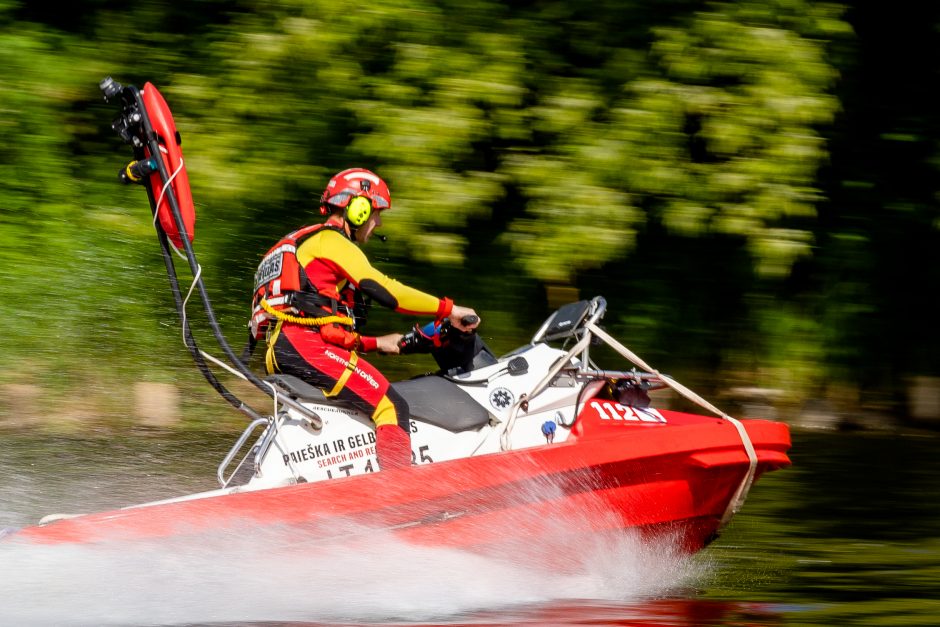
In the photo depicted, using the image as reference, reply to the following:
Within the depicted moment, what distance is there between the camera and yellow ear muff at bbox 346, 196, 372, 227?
21.8 feet

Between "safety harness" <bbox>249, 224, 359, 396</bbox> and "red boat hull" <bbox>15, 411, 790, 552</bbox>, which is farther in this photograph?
"safety harness" <bbox>249, 224, 359, 396</bbox>

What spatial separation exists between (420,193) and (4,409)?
16.6 ft

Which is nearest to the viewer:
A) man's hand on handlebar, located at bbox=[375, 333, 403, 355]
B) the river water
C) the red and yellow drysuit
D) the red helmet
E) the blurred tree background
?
the river water

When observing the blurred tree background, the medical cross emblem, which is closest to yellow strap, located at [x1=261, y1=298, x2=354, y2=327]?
the medical cross emblem

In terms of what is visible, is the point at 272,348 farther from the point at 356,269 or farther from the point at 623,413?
the point at 623,413

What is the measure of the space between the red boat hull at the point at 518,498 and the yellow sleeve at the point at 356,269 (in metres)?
0.88

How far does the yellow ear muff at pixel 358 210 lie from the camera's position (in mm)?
6656

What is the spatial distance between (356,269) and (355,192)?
16.9 inches

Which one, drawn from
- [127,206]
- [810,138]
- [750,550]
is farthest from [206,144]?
[750,550]

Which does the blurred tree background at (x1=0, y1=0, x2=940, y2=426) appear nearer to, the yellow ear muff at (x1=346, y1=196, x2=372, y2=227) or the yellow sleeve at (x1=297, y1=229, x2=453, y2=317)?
the yellow ear muff at (x1=346, y1=196, x2=372, y2=227)

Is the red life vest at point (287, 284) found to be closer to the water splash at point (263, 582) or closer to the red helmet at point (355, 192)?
the red helmet at point (355, 192)

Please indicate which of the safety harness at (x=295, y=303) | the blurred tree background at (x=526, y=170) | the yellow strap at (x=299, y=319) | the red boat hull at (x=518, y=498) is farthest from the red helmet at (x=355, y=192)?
the blurred tree background at (x=526, y=170)

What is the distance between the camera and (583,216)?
10367 millimetres

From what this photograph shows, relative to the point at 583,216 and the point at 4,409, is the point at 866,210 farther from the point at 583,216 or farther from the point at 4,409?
the point at 4,409
